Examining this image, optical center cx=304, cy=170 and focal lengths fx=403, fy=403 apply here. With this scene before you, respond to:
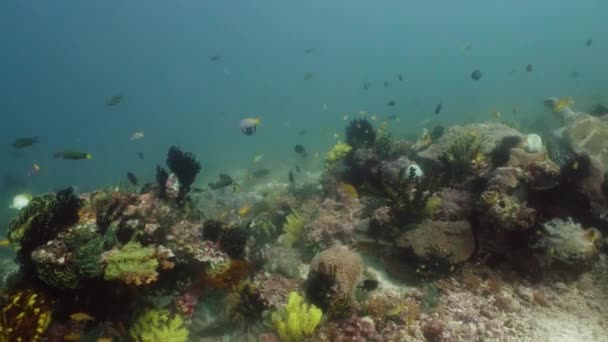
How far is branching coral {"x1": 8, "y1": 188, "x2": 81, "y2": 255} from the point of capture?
18.8 ft

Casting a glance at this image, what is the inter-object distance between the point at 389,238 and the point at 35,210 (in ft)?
19.3

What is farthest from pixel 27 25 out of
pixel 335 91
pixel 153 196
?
pixel 153 196

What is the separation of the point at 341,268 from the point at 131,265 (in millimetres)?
3204

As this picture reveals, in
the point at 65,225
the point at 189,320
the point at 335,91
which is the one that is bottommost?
the point at 335,91

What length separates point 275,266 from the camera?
773 centimetres

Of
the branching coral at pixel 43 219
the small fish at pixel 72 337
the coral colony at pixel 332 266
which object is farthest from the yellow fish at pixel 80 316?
the branching coral at pixel 43 219

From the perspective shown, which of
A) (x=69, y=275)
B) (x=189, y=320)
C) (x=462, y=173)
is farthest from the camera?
(x=462, y=173)

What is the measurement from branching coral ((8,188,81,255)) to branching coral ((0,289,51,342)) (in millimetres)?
683

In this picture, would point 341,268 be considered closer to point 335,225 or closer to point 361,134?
point 335,225

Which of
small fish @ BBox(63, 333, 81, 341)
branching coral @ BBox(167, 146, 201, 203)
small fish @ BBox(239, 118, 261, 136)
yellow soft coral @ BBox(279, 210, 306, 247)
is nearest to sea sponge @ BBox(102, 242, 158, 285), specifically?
small fish @ BBox(63, 333, 81, 341)

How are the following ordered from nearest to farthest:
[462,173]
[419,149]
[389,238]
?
[389,238] → [462,173] → [419,149]

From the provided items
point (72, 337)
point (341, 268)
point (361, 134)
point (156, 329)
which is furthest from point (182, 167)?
point (361, 134)

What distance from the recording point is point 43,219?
19.2ft

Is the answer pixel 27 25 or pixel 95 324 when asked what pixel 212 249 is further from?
pixel 27 25
